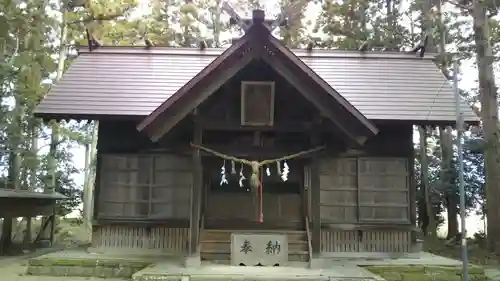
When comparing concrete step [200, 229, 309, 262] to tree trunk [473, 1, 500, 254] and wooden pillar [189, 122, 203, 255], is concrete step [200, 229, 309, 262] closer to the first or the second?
wooden pillar [189, 122, 203, 255]

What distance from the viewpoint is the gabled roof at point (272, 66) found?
8.58 metres

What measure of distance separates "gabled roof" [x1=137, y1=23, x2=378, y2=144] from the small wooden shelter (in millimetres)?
24

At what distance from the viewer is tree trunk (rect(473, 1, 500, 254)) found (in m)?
13.8

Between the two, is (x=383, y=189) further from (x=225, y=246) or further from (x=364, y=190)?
(x=225, y=246)

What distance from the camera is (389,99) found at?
11.5 m

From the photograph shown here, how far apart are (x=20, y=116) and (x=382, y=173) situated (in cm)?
1361

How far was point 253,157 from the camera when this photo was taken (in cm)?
950

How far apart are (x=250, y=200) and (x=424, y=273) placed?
431 cm

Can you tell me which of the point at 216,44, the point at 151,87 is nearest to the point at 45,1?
the point at 151,87

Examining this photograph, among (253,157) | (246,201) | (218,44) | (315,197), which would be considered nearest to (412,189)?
(315,197)

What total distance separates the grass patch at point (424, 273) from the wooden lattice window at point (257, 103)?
3.92 meters

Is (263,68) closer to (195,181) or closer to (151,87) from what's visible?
(195,181)

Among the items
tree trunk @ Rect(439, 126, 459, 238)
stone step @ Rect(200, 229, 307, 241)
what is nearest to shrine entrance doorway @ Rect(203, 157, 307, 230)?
stone step @ Rect(200, 229, 307, 241)

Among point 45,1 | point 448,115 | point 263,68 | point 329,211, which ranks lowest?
point 329,211
